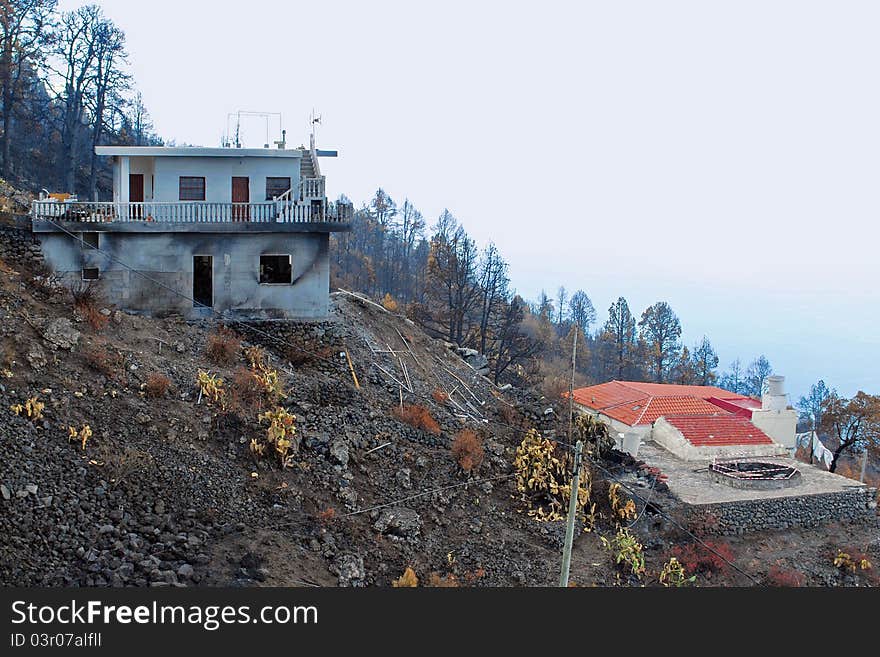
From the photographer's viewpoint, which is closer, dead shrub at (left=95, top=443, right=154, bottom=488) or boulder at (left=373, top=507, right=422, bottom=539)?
dead shrub at (left=95, top=443, right=154, bottom=488)

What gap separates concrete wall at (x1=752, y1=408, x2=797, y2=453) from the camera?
26.6 m

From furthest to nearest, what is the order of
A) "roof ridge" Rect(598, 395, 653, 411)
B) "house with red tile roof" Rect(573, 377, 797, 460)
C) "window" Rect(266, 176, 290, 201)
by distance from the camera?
"roof ridge" Rect(598, 395, 653, 411) < "house with red tile roof" Rect(573, 377, 797, 460) < "window" Rect(266, 176, 290, 201)

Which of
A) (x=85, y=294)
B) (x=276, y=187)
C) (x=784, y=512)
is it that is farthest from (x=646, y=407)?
(x=85, y=294)

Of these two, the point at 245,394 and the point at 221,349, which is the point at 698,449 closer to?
the point at 245,394

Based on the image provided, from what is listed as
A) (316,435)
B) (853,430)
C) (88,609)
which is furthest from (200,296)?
(853,430)

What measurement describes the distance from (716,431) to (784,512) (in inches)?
195

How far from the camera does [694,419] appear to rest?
2386cm

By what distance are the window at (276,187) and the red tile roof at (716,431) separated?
15429 mm

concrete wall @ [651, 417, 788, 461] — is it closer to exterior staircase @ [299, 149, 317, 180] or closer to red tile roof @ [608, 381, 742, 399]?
red tile roof @ [608, 381, 742, 399]

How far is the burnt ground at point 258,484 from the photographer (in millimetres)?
10359

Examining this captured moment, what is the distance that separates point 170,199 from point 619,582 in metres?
15.7

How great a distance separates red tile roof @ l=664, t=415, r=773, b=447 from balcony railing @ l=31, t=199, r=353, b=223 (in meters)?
13.8

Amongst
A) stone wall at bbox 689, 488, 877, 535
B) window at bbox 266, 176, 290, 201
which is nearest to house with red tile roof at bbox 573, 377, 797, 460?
stone wall at bbox 689, 488, 877, 535

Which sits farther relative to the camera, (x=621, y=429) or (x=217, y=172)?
(x=621, y=429)
